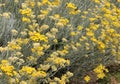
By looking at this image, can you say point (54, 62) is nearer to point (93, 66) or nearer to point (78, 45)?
point (78, 45)

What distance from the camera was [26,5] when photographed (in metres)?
3.43

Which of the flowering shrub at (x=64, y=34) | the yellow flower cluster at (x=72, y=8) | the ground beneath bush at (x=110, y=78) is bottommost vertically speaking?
the ground beneath bush at (x=110, y=78)

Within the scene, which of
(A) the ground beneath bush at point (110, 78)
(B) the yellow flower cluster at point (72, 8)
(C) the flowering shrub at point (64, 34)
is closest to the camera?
(C) the flowering shrub at point (64, 34)

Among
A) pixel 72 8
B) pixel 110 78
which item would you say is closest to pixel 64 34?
pixel 72 8

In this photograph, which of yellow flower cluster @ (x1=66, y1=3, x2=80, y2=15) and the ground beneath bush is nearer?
yellow flower cluster @ (x1=66, y1=3, x2=80, y2=15)

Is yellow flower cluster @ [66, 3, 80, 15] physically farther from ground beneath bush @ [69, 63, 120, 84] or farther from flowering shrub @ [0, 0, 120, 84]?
ground beneath bush @ [69, 63, 120, 84]

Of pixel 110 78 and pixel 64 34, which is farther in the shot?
pixel 110 78

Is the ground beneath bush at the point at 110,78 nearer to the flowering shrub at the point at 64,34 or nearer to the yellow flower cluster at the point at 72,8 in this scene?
the flowering shrub at the point at 64,34

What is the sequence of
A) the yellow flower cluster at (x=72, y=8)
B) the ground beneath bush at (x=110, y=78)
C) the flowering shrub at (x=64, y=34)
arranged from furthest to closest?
the ground beneath bush at (x=110, y=78) → the yellow flower cluster at (x=72, y=8) → the flowering shrub at (x=64, y=34)

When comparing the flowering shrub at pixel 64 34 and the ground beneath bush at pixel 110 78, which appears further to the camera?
the ground beneath bush at pixel 110 78

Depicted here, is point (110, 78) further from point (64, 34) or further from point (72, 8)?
point (72, 8)

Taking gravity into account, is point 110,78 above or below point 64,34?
below

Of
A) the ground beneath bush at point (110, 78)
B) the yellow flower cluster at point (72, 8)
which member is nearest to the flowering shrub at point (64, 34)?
the yellow flower cluster at point (72, 8)

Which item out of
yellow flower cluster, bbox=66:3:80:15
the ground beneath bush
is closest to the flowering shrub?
yellow flower cluster, bbox=66:3:80:15
